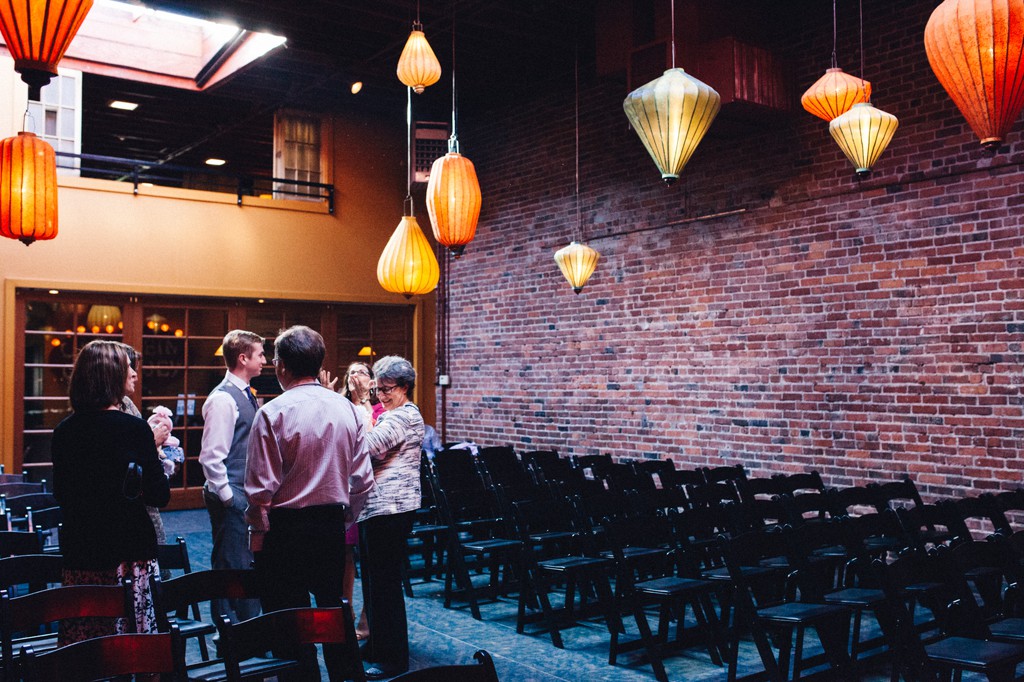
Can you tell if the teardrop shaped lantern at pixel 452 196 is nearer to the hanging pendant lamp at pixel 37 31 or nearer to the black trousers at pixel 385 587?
A: the black trousers at pixel 385 587

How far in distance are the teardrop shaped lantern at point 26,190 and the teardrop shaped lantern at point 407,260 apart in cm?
242

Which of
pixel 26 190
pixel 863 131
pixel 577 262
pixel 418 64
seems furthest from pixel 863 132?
pixel 26 190

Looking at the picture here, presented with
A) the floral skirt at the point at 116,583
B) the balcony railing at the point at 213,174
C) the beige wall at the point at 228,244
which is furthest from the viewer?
the balcony railing at the point at 213,174

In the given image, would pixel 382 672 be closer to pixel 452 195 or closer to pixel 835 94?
pixel 452 195

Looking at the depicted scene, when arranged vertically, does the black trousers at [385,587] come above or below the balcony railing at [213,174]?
below

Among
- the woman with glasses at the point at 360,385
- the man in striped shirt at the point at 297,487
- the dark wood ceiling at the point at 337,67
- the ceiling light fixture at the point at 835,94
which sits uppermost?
the dark wood ceiling at the point at 337,67

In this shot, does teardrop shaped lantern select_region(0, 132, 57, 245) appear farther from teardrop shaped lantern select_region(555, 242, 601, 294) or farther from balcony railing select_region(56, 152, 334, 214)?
teardrop shaped lantern select_region(555, 242, 601, 294)

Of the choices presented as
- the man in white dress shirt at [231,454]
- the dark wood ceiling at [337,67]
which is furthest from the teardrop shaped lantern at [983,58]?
the dark wood ceiling at [337,67]

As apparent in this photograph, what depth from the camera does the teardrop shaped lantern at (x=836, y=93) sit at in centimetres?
586

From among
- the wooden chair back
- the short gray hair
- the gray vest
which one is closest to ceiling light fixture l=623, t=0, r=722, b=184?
the short gray hair

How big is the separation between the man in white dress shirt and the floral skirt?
116 centimetres

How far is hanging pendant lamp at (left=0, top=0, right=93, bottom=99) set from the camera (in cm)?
268

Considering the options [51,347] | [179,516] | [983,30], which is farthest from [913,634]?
[51,347]

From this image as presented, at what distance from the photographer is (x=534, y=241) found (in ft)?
33.3
